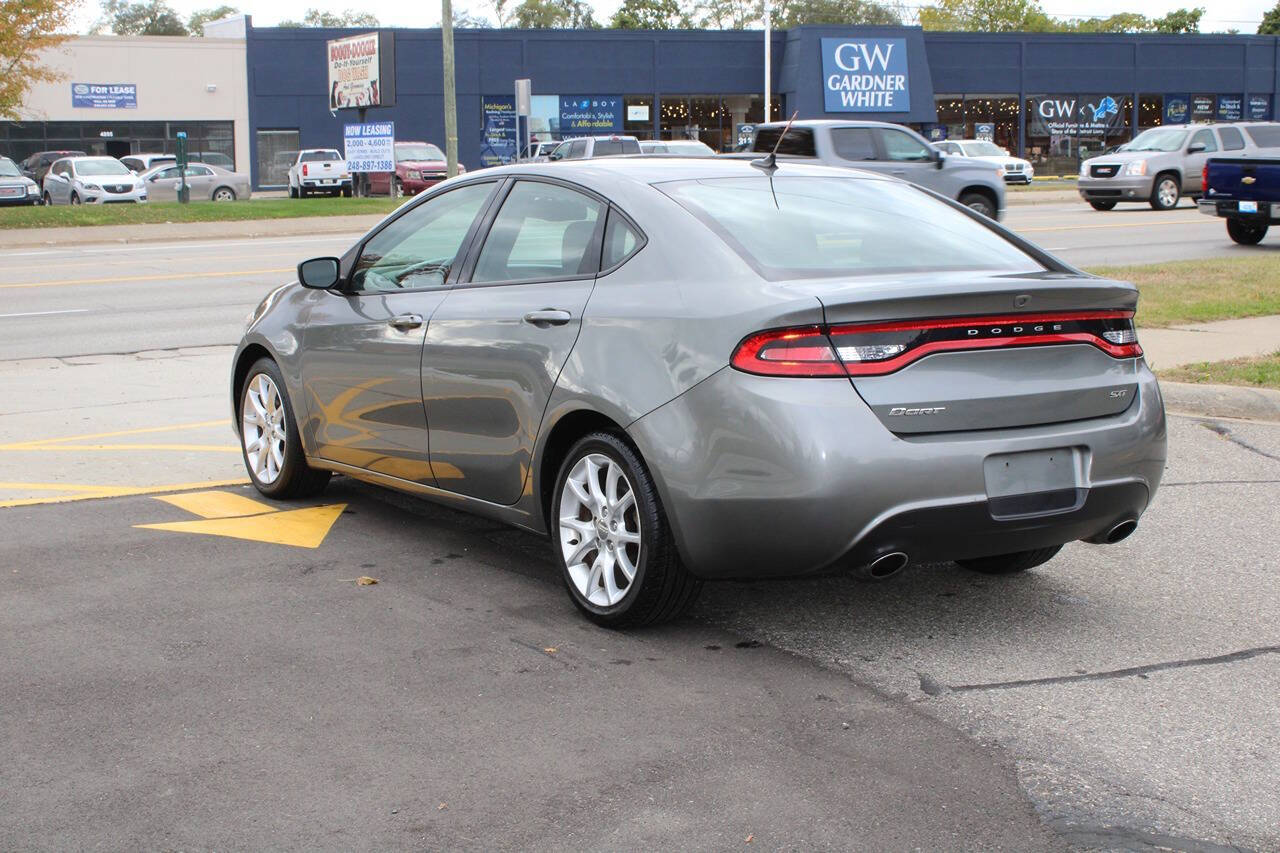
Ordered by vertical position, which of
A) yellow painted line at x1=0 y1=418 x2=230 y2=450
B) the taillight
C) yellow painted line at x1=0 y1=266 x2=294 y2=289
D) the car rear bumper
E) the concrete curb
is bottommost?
yellow painted line at x1=0 y1=418 x2=230 y2=450

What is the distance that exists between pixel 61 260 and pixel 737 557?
20.3 meters

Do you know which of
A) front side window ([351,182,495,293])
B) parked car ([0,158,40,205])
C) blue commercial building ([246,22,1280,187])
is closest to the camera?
front side window ([351,182,495,293])

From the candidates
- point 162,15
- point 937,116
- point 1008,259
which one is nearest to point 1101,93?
point 937,116

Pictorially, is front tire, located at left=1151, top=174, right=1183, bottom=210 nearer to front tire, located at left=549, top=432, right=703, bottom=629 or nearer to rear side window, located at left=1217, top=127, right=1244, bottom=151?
rear side window, located at left=1217, top=127, right=1244, bottom=151

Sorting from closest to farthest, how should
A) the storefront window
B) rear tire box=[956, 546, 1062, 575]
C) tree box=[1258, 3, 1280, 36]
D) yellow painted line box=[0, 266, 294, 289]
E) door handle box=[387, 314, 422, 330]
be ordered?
1. rear tire box=[956, 546, 1062, 575]
2. door handle box=[387, 314, 422, 330]
3. yellow painted line box=[0, 266, 294, 289]
4. the storefront window
5. tree box=[1258, 3, 1280, 36]

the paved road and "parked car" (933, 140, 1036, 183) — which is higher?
"parked car" (933, 140, 1036, 183)

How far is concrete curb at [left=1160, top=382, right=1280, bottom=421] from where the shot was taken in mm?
8945

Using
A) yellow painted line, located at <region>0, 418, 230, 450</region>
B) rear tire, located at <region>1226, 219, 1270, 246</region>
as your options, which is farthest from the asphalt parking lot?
rear tire, located at <region>1226, 219, 1270, 246</region>

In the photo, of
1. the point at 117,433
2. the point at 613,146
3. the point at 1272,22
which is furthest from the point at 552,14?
the point at 117,433

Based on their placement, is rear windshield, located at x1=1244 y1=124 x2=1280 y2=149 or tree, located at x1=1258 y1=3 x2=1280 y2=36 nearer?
rear windshield, located at x1=1244 y1=124 x2=1280 y2=149

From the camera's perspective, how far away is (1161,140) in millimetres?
31922

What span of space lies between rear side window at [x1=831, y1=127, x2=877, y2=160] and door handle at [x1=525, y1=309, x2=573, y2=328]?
16.7 m

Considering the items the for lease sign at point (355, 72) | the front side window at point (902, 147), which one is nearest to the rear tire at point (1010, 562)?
the front side window at point (902, 147)

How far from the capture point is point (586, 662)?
188 inches
